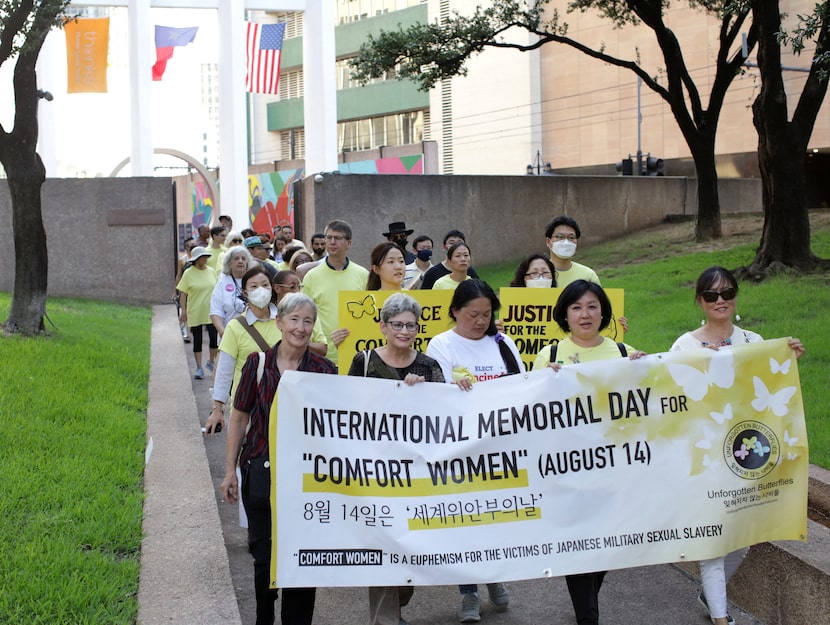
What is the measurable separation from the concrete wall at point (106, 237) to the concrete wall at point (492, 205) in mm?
3227

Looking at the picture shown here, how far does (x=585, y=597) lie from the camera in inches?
194

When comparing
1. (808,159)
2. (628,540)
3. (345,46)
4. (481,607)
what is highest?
A: (345,46)

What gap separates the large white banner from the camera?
4.84 m

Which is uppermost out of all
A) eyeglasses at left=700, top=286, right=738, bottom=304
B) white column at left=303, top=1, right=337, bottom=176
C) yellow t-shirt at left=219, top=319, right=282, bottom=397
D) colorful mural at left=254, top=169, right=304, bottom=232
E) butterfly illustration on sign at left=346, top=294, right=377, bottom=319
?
white column at left=303, top=1, right=337, bottom=176

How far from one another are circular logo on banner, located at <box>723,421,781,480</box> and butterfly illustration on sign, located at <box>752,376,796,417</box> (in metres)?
0.09

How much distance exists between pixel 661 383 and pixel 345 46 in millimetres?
55173

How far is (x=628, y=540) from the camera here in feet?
16.6

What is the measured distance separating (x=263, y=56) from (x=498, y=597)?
103ft

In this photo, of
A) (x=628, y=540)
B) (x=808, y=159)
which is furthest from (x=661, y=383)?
(x=808, y=159)

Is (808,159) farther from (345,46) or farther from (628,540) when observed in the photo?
(628,540)

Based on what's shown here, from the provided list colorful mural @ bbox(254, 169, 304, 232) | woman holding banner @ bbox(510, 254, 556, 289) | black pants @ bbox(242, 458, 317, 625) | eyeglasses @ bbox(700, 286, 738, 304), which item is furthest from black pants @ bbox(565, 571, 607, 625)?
colorful mural @ bbox(254, 169, 304, 232)

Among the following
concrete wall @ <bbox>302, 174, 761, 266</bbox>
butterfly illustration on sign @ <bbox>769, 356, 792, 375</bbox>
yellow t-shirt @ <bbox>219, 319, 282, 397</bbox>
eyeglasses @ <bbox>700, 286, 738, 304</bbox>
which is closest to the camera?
butterfly illustration on sign @ <bbox>769, 356, 792, 375</bbox>

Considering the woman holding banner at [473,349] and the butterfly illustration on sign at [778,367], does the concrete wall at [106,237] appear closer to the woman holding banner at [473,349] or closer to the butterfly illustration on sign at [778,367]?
the woman holding banner at [473,349]

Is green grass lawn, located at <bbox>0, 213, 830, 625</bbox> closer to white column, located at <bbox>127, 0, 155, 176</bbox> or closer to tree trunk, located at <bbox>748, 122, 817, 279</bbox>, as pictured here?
tree trunk, located at <bbox>748, 122, 817, 279</bbox>
